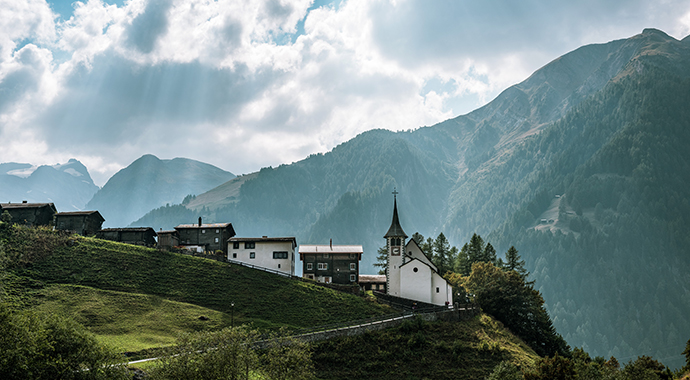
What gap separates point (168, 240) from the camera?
94.5 metres

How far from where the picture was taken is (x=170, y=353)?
41094 mm

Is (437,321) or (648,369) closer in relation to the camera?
(648,369)

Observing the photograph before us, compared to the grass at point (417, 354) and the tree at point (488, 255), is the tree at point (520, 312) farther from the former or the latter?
the tree at point (488, 255)

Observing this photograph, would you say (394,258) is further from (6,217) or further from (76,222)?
(6,217)

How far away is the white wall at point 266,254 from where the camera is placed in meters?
92.7

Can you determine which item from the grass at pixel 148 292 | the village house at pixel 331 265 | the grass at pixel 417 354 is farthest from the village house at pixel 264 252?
the grass at pixel 417 354

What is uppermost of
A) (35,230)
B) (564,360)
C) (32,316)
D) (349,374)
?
(35,230)

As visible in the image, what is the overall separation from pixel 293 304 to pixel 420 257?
29.7m

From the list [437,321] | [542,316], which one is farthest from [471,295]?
[437,321]

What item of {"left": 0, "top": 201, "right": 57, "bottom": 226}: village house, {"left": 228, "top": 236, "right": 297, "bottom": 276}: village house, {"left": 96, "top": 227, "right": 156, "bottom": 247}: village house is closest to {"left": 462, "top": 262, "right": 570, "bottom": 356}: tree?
{"left": 228, "top": 236, "right": 297, "bottom": 276}: village house

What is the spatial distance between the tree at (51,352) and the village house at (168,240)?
48.2 metres

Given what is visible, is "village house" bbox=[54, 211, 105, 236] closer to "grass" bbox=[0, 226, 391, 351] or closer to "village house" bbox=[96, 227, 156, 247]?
"village house" bbox=[96, 227, 156, 247]

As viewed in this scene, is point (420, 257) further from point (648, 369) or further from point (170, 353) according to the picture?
point (170, 353)

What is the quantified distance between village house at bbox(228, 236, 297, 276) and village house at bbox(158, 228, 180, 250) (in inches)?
419
